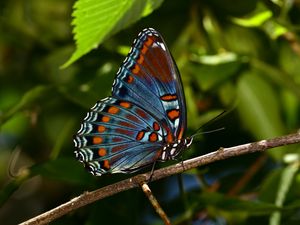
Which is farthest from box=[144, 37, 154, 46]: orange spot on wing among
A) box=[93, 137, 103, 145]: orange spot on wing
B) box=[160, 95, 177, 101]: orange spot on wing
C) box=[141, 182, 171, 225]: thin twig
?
box=[141, 182, 171, 225]: thin twig

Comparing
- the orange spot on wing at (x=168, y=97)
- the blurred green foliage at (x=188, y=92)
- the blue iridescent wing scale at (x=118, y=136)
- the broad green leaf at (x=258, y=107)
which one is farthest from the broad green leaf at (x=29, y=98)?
the broad green leaf at (x=258, y=107)

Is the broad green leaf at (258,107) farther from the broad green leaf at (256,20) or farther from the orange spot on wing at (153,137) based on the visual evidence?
the orange spot on wing at (153,137)

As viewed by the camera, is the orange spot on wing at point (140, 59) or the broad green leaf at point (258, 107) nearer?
the orange spot on wing at point (140, 59)

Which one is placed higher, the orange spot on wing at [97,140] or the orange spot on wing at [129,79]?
the orange spot on wing at [129,79]

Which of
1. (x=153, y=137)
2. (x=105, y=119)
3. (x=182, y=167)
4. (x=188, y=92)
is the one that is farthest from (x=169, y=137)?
(x=182, y=167)

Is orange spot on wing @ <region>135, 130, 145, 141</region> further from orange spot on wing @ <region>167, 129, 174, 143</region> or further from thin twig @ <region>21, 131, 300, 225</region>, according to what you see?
thin twig @ <region>21, 131, 300, 225</region>

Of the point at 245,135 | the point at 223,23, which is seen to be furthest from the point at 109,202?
the point at 223,23

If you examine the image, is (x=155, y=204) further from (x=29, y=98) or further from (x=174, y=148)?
(x=29, y=98)
